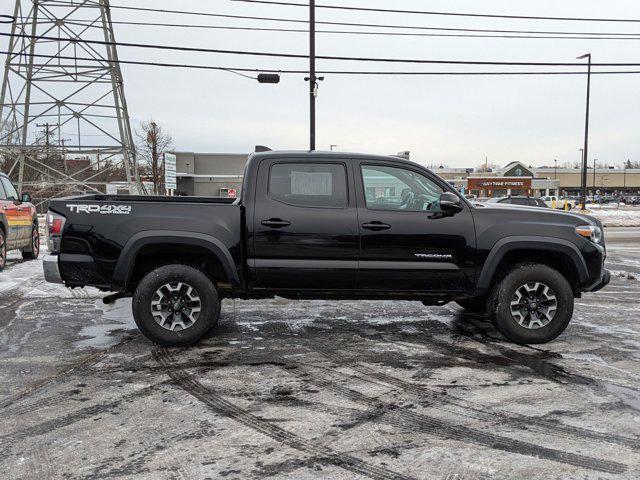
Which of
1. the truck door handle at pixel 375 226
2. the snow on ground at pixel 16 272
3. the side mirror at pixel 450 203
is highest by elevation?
the side mirror at pixel 450 203

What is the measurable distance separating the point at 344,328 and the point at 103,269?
107 inches

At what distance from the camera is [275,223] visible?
5172 mm

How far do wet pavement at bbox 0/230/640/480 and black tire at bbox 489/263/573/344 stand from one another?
169mm

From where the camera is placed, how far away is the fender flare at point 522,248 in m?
5.32

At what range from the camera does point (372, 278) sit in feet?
17.3

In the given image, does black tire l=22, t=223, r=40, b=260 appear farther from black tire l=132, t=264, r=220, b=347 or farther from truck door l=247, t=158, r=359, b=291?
truck door l=247, t=158, r=359, b=291

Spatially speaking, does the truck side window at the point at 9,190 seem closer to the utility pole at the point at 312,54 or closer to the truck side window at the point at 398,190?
the utility pole at the point at 312,54

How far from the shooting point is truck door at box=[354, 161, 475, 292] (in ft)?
17.2

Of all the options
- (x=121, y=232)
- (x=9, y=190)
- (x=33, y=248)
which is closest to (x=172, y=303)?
(x=121, y=232)

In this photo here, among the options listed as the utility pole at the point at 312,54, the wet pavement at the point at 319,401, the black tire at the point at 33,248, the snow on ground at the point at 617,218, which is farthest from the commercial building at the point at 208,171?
the wet pavement at the point at 319,401

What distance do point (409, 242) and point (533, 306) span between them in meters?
1.50

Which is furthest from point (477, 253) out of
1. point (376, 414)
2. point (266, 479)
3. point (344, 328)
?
point (266, 479)

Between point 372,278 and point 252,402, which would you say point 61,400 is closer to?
point 252,402

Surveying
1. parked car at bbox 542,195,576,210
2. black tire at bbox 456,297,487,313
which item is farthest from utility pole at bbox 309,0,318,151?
parked car at bbox 542,195,576,210
